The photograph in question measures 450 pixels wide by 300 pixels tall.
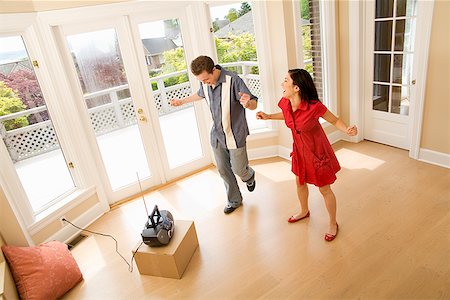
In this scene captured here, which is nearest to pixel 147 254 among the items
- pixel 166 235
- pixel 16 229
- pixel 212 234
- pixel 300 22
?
pixel 166 235

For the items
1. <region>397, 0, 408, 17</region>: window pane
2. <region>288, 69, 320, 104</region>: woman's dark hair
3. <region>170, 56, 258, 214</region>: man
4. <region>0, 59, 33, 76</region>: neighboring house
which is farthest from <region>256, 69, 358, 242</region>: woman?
<region>0, 59, 33, 76</region>: neighboring house

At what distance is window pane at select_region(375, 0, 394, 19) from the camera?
3.44m

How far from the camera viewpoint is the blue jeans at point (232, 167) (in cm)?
285

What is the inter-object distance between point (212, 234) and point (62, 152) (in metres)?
1.64

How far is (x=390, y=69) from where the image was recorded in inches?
144

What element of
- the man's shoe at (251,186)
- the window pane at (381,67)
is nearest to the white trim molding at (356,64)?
the window pane at (381,67)

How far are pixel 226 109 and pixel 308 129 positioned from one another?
0.72 metres

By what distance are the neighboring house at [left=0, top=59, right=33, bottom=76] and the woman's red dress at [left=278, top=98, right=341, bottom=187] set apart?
217 centimetres

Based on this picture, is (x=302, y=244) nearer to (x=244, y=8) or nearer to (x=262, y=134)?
(x=262, y=134)

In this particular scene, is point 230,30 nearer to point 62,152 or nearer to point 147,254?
point 62,152

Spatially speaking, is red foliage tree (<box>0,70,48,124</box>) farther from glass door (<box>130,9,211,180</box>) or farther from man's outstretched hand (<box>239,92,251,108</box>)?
man's outstretched hand (<box>239,92,251,108</box>)

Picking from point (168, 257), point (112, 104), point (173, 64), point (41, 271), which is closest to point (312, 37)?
point (173, 64)

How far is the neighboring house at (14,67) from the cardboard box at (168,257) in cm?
180

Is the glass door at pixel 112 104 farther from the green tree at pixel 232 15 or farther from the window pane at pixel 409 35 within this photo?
the window pane at pixel 409 35
